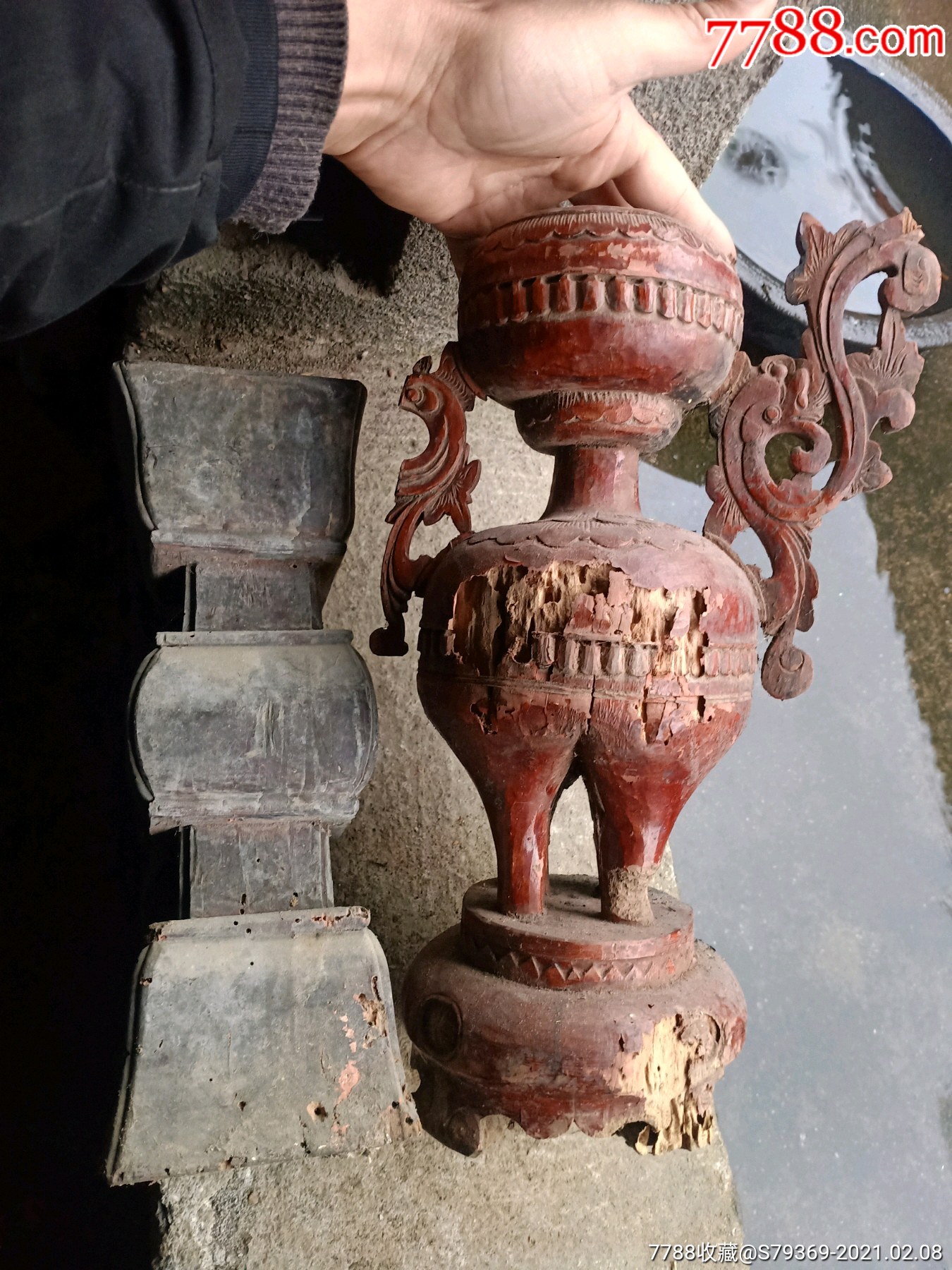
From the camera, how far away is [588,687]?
2.23 ft

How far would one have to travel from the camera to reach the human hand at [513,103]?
711 mm

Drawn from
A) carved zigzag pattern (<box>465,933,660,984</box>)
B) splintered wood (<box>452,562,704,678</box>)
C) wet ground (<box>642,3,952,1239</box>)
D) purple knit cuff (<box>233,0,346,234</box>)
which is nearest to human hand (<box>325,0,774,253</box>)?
purple knit cuff (<box>233,0,346,234</box>)

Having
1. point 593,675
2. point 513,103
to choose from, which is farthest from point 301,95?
point 593,675

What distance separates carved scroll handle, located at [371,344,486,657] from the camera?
84 cm

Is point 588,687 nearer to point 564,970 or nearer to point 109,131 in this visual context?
point 564,970

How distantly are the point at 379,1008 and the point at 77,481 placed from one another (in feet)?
2.35

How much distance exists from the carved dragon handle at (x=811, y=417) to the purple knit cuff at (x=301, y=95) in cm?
39

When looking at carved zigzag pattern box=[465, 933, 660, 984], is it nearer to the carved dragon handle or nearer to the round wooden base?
the round wooden base

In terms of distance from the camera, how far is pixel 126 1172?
2.13ft

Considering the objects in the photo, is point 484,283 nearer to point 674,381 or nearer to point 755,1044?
point 674,381

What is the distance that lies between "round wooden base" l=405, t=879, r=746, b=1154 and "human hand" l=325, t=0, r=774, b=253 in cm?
61

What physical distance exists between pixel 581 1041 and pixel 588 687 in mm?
251

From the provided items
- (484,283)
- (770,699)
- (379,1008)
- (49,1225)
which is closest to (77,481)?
(484,283)

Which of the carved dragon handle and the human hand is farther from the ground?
the human hand
